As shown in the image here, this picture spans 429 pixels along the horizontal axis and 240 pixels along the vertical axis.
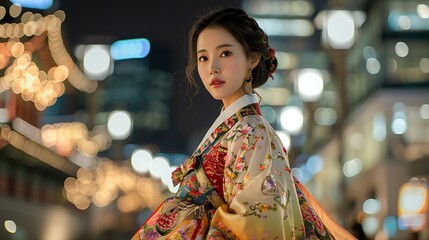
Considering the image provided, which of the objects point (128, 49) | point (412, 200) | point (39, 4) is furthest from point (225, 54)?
point (128, 49)

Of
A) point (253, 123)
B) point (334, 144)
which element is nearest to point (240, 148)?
point (253, 123)

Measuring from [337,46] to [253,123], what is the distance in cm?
2838

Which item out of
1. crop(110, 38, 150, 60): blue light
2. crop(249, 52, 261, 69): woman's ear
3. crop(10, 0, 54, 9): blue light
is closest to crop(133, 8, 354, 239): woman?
crop(249, 52, 261, 69): woman's ear

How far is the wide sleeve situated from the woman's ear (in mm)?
396

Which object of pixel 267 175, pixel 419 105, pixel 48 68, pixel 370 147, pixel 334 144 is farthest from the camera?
pixel 334 144

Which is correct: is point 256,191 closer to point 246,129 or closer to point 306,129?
point 246,129

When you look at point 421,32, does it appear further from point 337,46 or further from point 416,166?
point 416,166

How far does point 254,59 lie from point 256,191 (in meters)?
0.92

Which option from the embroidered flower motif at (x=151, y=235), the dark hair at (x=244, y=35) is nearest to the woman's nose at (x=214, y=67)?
the dark hair at (x=244, y=35)

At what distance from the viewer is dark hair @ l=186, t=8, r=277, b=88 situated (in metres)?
4.12

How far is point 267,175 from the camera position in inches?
145

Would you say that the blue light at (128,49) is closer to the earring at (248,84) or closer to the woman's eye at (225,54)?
the earring at (248,84)

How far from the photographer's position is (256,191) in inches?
143

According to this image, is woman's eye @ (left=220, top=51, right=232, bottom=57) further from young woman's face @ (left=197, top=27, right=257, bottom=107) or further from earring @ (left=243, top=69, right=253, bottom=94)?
earring @ (left=243, top=69, right=253, bottom=94)
